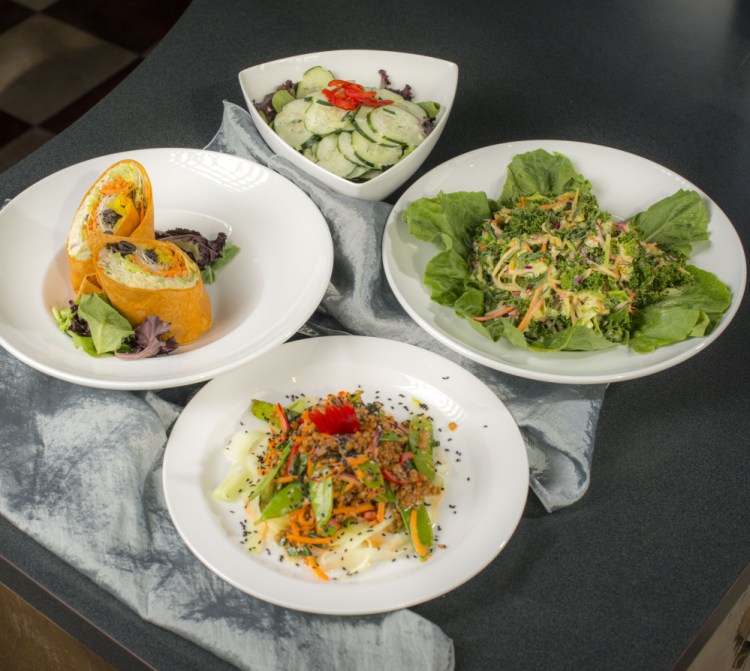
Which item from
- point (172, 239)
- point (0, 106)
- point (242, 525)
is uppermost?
point (172, 239)

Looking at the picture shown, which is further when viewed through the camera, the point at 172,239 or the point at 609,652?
the point at 172,239

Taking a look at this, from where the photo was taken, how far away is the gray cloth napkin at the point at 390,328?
1614 mm

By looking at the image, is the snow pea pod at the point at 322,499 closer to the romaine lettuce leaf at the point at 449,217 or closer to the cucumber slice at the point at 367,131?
the romaine lettuce leaf at the point at 449,217

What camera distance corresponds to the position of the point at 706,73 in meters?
2.65

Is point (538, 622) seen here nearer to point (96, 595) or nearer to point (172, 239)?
point (96, 595)

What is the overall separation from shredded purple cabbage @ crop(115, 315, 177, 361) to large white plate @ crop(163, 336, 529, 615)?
5.1 inches

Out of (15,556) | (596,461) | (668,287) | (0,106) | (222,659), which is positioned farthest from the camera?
(0,106)

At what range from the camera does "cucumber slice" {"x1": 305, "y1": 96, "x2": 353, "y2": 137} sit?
198 centimetres

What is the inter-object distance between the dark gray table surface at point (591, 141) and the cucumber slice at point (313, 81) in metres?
0.33

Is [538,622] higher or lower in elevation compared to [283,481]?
lower

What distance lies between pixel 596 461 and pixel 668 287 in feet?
1.37

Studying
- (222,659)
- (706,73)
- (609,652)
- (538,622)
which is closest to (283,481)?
(222,659)

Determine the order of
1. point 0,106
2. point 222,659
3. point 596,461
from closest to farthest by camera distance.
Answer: point 222,659, point 596,461, point 0,106

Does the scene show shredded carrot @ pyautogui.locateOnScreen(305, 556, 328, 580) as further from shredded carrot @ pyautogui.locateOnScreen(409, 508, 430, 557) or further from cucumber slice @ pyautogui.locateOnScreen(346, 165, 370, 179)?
cucumber slice @ pyautogui.locateOnScreen(346, 165, 370, 179)
